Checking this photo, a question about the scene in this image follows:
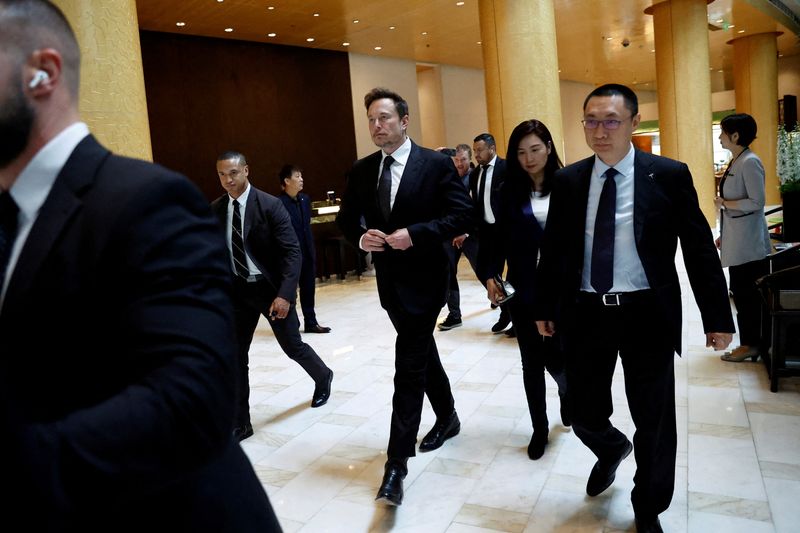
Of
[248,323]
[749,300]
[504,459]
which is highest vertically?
[248,323]

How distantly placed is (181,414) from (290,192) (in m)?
7.50

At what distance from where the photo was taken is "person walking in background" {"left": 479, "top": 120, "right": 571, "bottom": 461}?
355 centimetres

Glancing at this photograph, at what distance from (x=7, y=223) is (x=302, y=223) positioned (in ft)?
23.3

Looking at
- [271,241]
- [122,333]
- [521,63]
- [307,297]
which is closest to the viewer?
[122,333]

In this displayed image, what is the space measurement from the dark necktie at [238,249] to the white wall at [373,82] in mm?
10805

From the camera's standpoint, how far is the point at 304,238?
7.91m

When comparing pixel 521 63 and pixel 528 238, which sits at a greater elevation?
pixel 521 63

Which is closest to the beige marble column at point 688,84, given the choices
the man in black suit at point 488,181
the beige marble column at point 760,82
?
the beige marble column at point 760,82

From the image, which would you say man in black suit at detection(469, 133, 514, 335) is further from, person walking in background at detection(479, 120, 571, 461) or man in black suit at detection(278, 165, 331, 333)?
man in black suit at detection(278, 165, 331, 333)

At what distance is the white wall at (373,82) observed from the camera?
1512cm

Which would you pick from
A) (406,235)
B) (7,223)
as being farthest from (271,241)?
(7,223)

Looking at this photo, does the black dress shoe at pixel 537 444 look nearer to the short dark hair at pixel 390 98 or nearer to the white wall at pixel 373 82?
the short dark hair at pixel 390 98

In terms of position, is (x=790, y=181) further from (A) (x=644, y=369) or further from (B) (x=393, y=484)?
(B) (x=393, y=484)

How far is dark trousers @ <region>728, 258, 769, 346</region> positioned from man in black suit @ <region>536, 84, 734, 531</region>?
2649 millimetres
